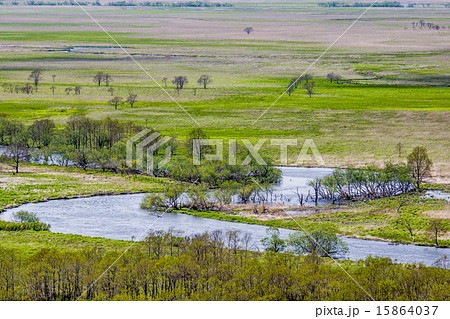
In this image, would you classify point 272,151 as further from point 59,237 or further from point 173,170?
point 59,237

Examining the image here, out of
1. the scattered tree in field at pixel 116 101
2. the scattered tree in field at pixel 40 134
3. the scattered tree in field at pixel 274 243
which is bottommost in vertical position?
the scattered tree in field at pixel 274 243

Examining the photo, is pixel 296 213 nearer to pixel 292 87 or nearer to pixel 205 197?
pixel 205 197

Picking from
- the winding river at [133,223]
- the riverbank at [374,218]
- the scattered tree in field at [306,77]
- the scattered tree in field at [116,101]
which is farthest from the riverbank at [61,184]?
the scattered tree in field at [306,77]

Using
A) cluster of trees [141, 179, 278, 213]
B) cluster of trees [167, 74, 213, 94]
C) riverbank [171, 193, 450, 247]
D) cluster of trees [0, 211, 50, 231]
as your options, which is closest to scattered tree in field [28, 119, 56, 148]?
cluster of trees [141, 179, 278, 213]

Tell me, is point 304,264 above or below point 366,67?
below

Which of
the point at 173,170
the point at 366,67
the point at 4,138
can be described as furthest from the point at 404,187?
the point at 366,67

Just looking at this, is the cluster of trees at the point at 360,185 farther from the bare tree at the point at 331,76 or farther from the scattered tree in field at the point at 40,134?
the bare tree at the point at 331,76
